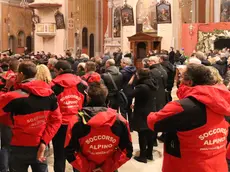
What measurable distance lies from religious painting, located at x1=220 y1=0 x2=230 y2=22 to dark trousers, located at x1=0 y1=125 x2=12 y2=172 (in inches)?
717

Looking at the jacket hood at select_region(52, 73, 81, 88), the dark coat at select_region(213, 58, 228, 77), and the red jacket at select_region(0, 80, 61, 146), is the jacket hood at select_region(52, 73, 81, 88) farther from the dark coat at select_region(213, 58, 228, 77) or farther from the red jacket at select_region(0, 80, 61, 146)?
the dark coat at select_region(213, 58, 228, 77)

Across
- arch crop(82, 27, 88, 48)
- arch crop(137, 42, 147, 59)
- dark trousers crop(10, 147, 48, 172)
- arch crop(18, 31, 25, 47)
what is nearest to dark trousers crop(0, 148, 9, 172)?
dark trousers crop(10, 147, 48, 172)

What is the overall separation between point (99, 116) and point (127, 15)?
56.8 ft

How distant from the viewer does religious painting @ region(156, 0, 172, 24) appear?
18078mm

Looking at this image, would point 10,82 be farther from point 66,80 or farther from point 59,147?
point 59,147

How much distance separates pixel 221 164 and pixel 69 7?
21.3m

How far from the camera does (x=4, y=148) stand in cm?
463

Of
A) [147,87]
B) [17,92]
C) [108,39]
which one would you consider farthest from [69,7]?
[17,92]

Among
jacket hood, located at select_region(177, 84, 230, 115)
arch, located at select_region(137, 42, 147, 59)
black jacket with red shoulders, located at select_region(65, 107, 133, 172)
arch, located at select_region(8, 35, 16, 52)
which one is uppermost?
arch, located at select_region(8, 35, 16, 52)

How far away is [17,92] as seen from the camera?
3434 mm

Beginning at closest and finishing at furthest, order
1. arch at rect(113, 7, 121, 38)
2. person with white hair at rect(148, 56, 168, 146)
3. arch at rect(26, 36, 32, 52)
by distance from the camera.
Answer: person with white hair at rect(148, 56, 168, 146), arch at rect(113, 7, 121, 38), arch at rect(26, 36, 32, 52)

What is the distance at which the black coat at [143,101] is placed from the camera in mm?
5570

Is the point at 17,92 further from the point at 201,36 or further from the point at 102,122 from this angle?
the point at 201,36

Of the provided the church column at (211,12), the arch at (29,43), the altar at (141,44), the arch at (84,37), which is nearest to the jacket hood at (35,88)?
the altar at (141,44)
